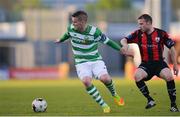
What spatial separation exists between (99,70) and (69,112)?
1.12 m

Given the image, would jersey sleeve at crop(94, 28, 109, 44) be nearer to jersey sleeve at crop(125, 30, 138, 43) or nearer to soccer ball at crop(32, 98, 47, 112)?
jersey sleeve at crop(125, 30, 138, 43)

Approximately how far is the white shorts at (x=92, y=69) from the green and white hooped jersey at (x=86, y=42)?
9 centimetres

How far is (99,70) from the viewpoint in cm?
1373

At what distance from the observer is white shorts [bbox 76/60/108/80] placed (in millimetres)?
13703

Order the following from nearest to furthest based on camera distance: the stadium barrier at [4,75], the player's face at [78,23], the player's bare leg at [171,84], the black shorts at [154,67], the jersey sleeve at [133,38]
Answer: the player's face at [78,23]
the player's bare leg at [171,84]
the black shorts at [154,67]
the jersey sleeve at [133,38]
the stadium barrier at [4,75]

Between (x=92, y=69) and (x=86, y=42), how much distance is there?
0.58 metres

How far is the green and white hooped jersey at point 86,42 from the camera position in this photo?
540 inches

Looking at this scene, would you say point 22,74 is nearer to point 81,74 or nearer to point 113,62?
point 113,62

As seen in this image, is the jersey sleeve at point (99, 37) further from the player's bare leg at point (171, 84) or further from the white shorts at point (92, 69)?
the player's bare leg at point (171, 84)

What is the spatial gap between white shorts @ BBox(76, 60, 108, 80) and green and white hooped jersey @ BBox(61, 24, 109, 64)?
0.29ft

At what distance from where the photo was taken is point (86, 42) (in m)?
13.7

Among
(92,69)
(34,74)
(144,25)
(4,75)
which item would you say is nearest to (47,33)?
(34,74)

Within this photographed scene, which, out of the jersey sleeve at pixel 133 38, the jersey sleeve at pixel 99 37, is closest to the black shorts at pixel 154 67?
the jersey sleeve at pixel 133 38

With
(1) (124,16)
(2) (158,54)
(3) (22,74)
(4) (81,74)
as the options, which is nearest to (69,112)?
(4) (81,74)
